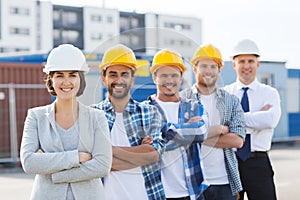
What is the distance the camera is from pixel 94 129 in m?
2.87

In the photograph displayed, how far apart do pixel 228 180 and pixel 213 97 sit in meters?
0.59

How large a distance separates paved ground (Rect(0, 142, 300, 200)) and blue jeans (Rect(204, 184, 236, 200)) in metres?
4.72

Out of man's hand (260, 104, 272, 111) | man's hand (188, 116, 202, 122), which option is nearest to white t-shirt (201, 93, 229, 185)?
man's hand (188, 116, 202, 122)

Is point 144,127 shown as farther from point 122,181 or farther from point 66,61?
point 66,61

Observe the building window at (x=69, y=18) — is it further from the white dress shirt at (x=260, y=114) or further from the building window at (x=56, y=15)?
the white dress shirt at (x=260, y=114)

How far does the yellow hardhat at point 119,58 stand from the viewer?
2.75 meters

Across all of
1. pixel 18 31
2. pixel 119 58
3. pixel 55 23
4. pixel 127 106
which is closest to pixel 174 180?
pixel 127 106

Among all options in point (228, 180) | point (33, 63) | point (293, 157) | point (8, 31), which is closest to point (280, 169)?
point (293, 157)

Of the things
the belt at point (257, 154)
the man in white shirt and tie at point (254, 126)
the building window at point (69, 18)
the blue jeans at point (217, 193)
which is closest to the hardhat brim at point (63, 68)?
the blue jeans at point (217, 193)

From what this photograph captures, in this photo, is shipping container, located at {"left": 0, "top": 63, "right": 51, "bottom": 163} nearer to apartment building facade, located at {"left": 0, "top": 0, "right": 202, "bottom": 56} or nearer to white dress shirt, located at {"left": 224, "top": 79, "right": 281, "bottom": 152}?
white dress shirt, located at {"left": 224, "top": 79, "right": 281, "bottom": 152}

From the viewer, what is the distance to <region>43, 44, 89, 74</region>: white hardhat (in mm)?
2834

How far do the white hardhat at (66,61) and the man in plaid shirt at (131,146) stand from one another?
0.19 metres

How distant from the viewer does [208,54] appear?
127 inches

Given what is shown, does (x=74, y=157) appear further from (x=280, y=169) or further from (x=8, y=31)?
(x=8, y=31)
